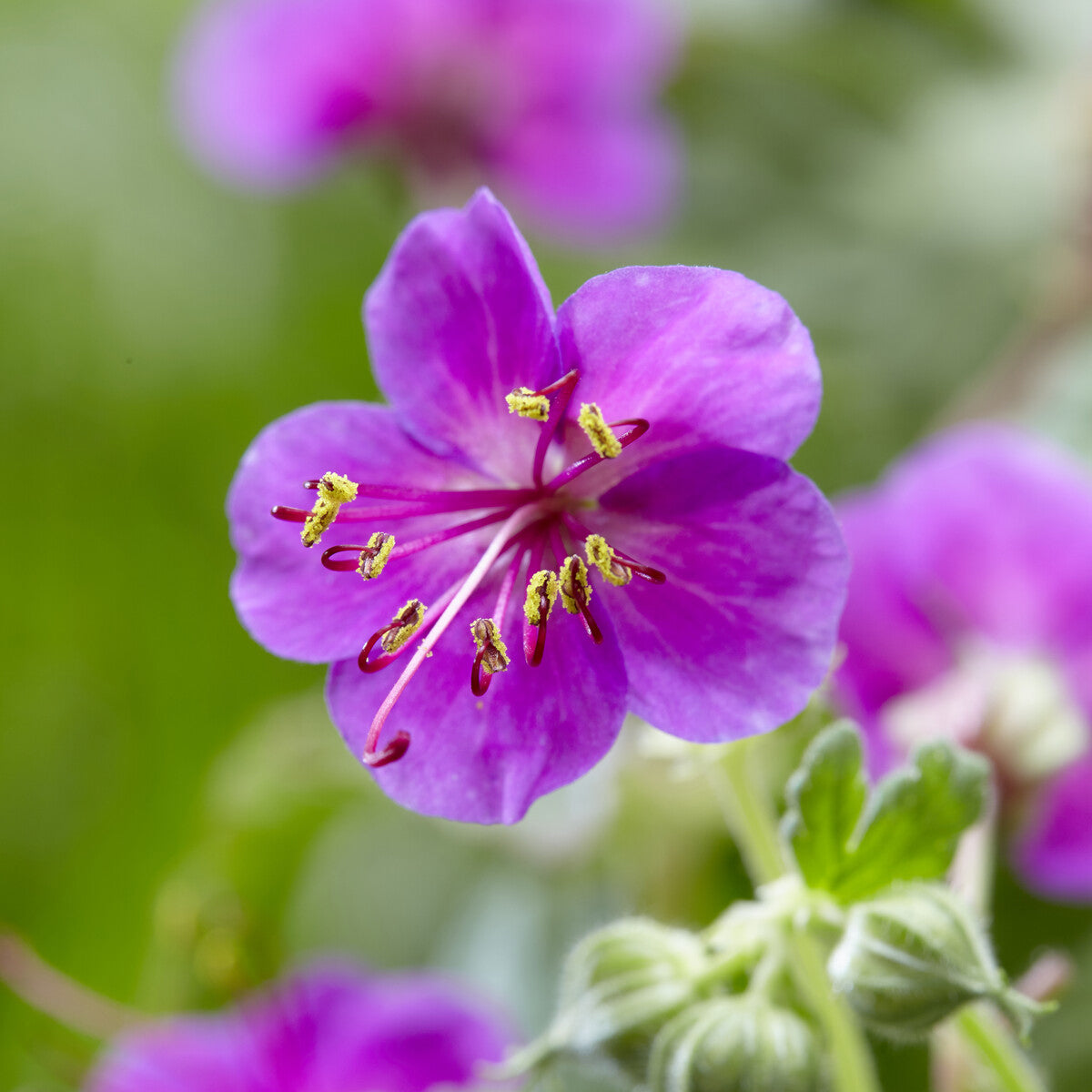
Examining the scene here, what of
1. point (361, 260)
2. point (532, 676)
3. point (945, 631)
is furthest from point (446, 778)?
point (361, 260)

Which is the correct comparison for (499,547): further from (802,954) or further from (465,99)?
(465,99)

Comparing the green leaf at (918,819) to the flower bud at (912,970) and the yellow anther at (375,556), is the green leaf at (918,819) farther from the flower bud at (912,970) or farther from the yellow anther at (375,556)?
the yellow anther at (375,556)

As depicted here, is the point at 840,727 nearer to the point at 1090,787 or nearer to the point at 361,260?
the point at 1090,787

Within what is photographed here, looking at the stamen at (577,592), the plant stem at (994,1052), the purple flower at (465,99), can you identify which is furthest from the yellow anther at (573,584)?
the purple flower at (465,99)

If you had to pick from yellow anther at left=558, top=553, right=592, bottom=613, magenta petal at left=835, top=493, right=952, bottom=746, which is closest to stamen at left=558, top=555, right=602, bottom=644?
yellow anther at left=558, top=553, right=592, bottom=613

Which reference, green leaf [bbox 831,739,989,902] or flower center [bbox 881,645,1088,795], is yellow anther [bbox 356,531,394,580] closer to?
green leaf [bbox 831,739,989,902]

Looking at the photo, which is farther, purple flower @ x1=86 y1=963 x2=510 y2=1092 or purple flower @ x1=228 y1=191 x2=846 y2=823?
purple flower @ x1=86 y1=963 x2=510 y2=1092

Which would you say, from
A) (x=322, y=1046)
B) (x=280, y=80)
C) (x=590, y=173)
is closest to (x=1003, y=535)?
(x=322, y=1046)
